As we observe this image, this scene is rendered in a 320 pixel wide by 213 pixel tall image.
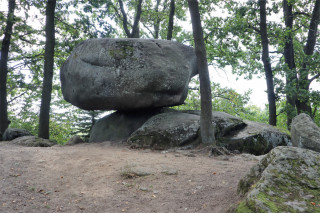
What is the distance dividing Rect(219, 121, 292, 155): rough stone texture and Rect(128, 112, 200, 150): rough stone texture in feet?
3.64

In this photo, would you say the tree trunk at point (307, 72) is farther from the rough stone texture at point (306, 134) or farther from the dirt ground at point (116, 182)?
the dirt ground at point (116, 182)

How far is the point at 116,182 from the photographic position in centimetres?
589

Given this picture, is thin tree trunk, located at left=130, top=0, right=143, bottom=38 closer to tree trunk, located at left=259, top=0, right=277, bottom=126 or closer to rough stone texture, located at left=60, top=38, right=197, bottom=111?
rough stone texture, located at left=60, top=38, right=197, bottom=111

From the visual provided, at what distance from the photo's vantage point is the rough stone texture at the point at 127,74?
412 inches

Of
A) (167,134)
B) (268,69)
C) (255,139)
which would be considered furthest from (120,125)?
(268,69)

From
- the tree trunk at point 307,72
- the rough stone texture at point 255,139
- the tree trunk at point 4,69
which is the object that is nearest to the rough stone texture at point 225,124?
the rough stone texture at point 255,139

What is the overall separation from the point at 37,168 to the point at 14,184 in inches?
42.6

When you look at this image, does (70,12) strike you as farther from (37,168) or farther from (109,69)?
(37,168)

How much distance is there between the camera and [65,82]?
12.2 meters

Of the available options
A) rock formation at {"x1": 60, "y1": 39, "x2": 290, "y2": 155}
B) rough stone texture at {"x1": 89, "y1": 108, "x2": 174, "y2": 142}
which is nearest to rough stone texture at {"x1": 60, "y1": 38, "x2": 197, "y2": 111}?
rock formation at {"x1": 60, "y1": 39, "x2": 290, "y2": 155}

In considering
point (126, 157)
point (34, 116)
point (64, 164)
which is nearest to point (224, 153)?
point (126, 157)

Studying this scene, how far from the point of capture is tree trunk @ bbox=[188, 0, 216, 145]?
9.02 metres

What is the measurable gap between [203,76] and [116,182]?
4.71 meters

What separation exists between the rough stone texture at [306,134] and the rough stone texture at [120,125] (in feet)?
19.3
